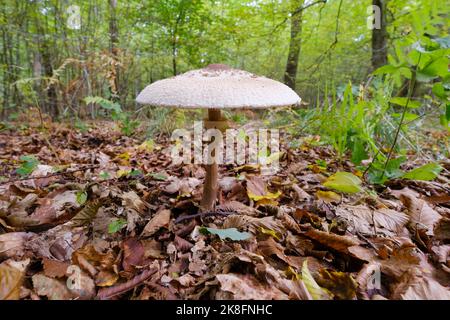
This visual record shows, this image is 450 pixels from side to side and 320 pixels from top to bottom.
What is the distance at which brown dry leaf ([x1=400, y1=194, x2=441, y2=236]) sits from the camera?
154 centimetres

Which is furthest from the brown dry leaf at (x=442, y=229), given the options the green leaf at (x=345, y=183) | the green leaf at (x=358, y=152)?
the green leaf at (x=358, y=152)

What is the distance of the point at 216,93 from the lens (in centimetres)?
129

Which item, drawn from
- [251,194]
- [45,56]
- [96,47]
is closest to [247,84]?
[251,194]

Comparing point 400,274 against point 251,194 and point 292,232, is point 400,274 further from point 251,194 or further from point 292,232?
point 251,194

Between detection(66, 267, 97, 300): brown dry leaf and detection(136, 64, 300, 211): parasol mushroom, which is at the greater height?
detection(136, 64, 300, 211): parasol mushroom

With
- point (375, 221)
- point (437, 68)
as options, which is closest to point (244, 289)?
point (375, 221)

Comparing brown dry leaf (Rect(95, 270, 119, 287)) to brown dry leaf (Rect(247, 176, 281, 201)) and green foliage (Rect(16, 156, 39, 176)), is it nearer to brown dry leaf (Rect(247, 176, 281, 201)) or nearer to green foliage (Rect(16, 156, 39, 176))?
brown dry leaf (Rect(247, 176, 281, 201))

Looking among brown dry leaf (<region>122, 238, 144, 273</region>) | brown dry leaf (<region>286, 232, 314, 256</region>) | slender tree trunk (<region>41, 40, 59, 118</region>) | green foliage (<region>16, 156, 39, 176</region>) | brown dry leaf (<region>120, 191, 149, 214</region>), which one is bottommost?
brown dry leaf (<region>122, 238, 144, 273</region>)

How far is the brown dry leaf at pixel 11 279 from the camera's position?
1.11 m

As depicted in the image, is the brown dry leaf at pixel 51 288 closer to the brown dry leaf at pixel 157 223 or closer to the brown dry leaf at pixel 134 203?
the brown dry leaf at pixel 157 223

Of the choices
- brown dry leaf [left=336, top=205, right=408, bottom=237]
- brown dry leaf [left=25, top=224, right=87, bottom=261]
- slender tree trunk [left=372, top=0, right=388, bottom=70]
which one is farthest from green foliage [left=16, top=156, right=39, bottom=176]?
slender tree trunk [left=372, top=0, right=388, bottom=70]

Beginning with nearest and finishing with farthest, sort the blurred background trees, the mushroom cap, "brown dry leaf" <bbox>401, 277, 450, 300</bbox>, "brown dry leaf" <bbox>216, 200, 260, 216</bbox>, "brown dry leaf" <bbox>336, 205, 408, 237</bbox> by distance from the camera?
"brown dry leaf" <bbox>401, 277, 450, 300</bbox>, the mushroom cap, "brown dry leaf" <bbox>336, 205, 408, 237</bbox>, "brown dry leaf" <bbox>216, 200, 260, 216</bbox>, the blurred background trees

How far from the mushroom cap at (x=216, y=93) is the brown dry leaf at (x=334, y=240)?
0.72 m

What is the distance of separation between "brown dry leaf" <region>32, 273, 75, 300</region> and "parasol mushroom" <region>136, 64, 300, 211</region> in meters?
0.94
